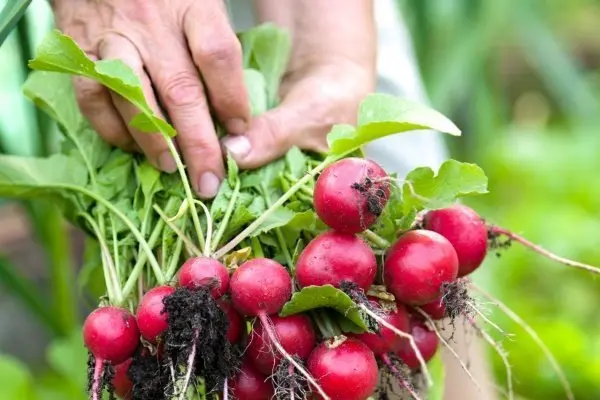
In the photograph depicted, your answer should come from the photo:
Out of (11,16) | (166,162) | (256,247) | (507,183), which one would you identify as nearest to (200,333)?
(256,247)

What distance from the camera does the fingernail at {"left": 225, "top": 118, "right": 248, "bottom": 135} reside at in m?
1.08

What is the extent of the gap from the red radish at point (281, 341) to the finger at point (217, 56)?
299mm

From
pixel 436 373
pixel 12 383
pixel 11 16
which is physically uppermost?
pixel 11 16

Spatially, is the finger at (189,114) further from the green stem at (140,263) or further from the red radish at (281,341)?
the red radish at (281,341)

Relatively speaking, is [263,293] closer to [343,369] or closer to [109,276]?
[343,369]

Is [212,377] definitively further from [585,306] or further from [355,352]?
[585,306]

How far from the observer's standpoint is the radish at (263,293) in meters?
0.86

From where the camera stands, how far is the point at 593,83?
3.42 m

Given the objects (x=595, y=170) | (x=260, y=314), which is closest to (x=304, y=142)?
(x=260, y=314)

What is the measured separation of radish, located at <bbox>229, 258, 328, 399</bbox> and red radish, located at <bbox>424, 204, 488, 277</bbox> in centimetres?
21

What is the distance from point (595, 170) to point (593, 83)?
85 cm

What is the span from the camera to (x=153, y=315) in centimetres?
87

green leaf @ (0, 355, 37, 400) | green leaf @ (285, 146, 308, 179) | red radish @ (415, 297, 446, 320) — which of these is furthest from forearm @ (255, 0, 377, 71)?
green leaf @ (0, 355, 37, 400)

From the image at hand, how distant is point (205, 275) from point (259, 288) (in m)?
0.06
